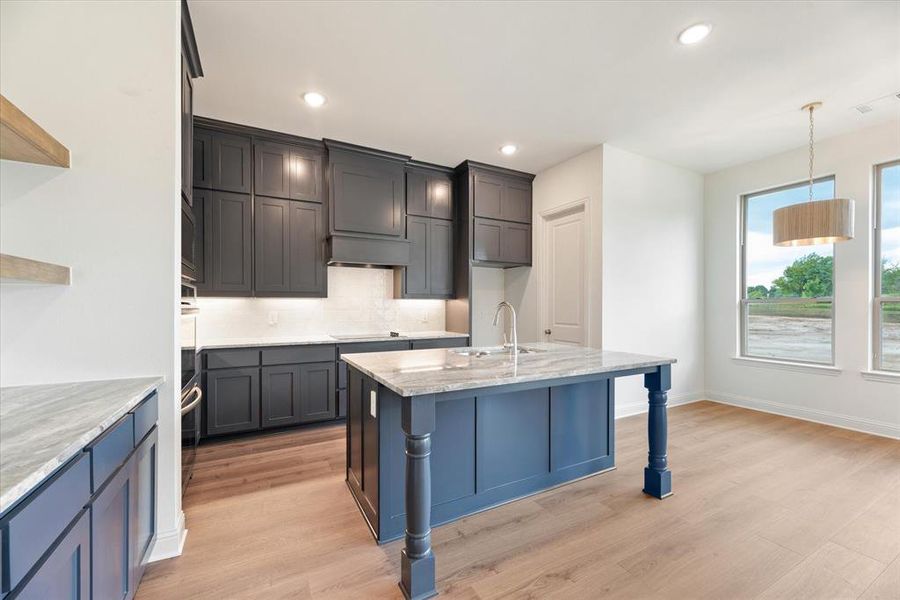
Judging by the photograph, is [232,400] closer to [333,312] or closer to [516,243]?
[333,312]

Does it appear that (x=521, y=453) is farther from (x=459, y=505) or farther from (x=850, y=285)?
(x=850, y=285)

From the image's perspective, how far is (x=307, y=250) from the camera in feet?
12.9

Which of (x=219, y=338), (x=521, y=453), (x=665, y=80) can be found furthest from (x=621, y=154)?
(x=219, y=338)

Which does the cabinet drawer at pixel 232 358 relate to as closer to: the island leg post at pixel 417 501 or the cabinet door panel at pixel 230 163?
the cabinet door panel at pixel 230 163

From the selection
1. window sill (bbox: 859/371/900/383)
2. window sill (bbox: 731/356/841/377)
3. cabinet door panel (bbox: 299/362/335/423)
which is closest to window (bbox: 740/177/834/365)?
window sill (bbox: 731/356/841/377)

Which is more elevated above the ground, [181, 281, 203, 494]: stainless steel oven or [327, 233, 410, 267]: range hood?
[327, 233, 410, 267]: range hood

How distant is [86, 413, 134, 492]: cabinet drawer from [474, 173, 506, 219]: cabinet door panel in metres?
3.88

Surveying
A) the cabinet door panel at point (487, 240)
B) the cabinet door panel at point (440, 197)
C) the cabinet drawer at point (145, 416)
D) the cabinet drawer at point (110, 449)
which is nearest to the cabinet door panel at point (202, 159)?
the cabinet door panel at point (440, 197)

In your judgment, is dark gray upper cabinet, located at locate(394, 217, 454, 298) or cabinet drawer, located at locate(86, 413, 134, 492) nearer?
cabinet drawer, located at locate(86, 413, 134, 492)

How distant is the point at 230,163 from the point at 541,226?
3.54m

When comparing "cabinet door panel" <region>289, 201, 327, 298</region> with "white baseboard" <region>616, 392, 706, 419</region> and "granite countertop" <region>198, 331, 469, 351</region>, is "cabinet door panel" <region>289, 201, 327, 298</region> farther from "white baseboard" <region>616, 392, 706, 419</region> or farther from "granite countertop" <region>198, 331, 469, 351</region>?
"white baseboard" <region>616, 392, 706, 419</region>

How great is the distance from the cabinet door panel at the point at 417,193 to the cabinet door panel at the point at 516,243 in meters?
1.07

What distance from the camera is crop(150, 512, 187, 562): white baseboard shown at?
182 centimetres

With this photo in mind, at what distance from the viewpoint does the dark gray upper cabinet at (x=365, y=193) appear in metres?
3.96
